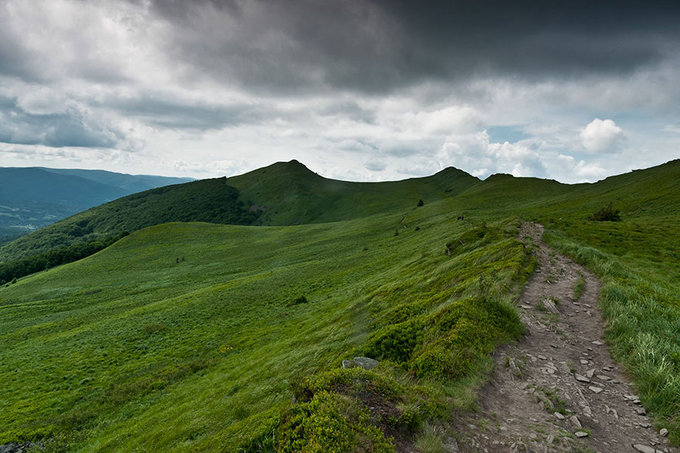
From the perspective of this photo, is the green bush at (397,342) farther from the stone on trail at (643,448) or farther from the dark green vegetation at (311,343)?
the stone on trail at (643,448)

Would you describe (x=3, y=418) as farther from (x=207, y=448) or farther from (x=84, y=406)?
(x=207, y=448)

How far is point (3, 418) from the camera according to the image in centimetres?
2261

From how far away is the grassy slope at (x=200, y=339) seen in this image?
55.3ft

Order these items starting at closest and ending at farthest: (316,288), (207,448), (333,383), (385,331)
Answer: (333,383)
(207,448)
(385,331)
(316,288)

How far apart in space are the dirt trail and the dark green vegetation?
1.76ft

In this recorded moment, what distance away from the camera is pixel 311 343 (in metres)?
21.7

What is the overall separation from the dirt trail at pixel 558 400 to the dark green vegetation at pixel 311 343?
537 mm

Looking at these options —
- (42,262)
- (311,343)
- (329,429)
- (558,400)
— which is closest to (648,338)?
(558,400)

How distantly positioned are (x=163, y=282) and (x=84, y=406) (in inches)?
2010

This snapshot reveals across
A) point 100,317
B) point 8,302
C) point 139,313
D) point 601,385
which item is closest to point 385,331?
point 601,385

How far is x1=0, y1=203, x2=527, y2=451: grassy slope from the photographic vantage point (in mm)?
16844

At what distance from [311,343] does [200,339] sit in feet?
61.8

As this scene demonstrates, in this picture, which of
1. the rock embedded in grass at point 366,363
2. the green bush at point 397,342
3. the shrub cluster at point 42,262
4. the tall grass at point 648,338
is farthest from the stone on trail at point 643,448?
the shrub cluster at point 42,262

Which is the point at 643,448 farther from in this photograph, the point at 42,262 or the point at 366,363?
the point at 42,262
